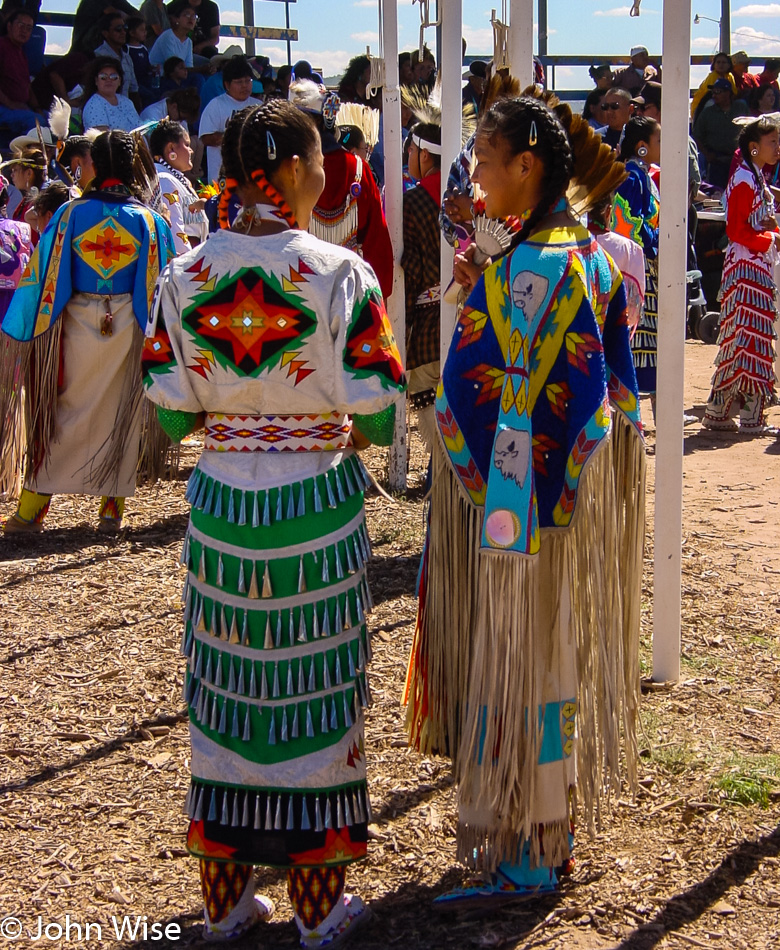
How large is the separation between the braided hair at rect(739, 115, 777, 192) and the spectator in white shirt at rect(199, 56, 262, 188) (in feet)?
15.7

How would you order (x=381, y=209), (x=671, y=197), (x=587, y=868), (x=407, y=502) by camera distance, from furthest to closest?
(x=407, y=502) → (x=381, y=209) → (x=671, y=197) → (x=587, y=868)

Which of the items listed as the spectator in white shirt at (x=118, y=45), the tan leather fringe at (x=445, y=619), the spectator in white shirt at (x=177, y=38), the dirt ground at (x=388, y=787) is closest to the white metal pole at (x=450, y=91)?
the dirt ground at (x=388, y=787)

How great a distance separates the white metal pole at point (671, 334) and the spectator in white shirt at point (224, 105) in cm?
727

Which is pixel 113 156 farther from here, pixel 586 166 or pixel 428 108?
pixel 586 166

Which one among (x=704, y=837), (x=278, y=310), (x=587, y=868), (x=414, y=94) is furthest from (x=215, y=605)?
(x=414, y=94)

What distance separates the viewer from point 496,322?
7.74 ft

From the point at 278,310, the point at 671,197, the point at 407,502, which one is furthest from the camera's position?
the point at 407,502

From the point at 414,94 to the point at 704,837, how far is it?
4.19 metres

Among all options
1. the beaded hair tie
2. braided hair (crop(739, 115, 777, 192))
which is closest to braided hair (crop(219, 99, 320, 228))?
the beaded hair tie

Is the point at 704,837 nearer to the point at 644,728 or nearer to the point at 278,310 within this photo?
Answer: the point at 644,728

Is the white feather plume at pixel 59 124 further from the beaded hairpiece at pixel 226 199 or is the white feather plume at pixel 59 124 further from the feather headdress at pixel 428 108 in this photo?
the beaded hairpiece at pixel 226 199

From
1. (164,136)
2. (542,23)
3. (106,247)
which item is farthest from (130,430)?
(542,23)

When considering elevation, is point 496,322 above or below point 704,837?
above

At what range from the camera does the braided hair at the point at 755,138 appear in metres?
6.91
